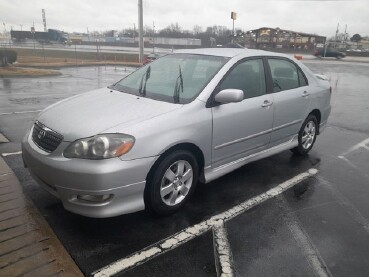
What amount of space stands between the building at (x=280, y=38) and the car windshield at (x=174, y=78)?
69.6m

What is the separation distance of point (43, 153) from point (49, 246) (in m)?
0.85

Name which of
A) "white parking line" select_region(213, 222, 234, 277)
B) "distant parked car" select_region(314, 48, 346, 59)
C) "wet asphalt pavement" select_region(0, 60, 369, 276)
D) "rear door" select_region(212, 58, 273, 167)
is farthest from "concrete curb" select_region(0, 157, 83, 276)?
"distant parked car" select_region(314, 48, 346, 59)

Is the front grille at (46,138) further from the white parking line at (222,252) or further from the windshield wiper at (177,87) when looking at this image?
the white parking line at (222,252)

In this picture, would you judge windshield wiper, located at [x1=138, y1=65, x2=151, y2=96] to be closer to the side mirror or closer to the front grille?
the side mirror

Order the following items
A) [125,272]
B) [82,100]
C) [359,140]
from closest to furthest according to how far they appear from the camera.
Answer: [125,272] < [82,100] < [359,140]

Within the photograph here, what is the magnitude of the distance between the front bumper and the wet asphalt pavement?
302mm

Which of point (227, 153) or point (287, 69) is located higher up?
point (287, 69)

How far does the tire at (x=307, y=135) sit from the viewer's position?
5281 mm

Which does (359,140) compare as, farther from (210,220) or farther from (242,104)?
(210,220)

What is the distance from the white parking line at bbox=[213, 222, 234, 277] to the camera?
8.70ft

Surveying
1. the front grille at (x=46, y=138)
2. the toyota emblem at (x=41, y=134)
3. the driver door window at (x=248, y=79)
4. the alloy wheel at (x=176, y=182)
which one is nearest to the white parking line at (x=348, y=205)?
the driver door window at (x=248, y=79)

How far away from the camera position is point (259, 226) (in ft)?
11.0

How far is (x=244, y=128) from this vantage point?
4.01 metres

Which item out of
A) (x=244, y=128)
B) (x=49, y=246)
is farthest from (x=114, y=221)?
(x=244, y=128)
